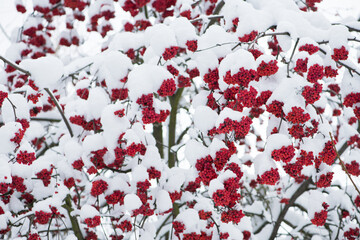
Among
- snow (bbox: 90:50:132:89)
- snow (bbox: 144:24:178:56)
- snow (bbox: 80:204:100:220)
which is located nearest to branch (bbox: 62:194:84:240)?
snow (bbox: 80:204:100:220)

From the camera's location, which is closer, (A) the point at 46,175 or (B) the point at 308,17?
(B) the point at 308,17

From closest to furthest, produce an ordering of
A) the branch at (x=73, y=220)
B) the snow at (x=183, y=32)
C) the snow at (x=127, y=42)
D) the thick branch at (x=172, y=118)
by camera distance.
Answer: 1. the snow at (x=183, y=32)
2. the snow at (x=127, y=42)
3. the branch at (x=73, y=220)
4. the thick branch at (x=172, y=118)

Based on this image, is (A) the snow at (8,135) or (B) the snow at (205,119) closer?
(B) the snow at (205,119)

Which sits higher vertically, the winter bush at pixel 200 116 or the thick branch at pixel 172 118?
the thick branch at pixel 172 118

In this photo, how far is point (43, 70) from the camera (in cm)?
216

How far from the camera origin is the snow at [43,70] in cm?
213

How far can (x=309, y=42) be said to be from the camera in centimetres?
185

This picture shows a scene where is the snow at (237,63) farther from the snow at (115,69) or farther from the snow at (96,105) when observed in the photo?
the snow at (96,105)

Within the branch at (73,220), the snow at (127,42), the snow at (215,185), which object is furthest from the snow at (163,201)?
the branch at (73,220)

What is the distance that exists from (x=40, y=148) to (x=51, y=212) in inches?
93.1

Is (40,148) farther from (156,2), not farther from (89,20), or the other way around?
(156,2)

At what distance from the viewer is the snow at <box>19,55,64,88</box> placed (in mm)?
2133

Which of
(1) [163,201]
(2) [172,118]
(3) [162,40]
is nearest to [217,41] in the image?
(3) [162,40]

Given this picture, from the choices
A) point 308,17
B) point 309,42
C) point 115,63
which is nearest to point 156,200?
point 115,63
